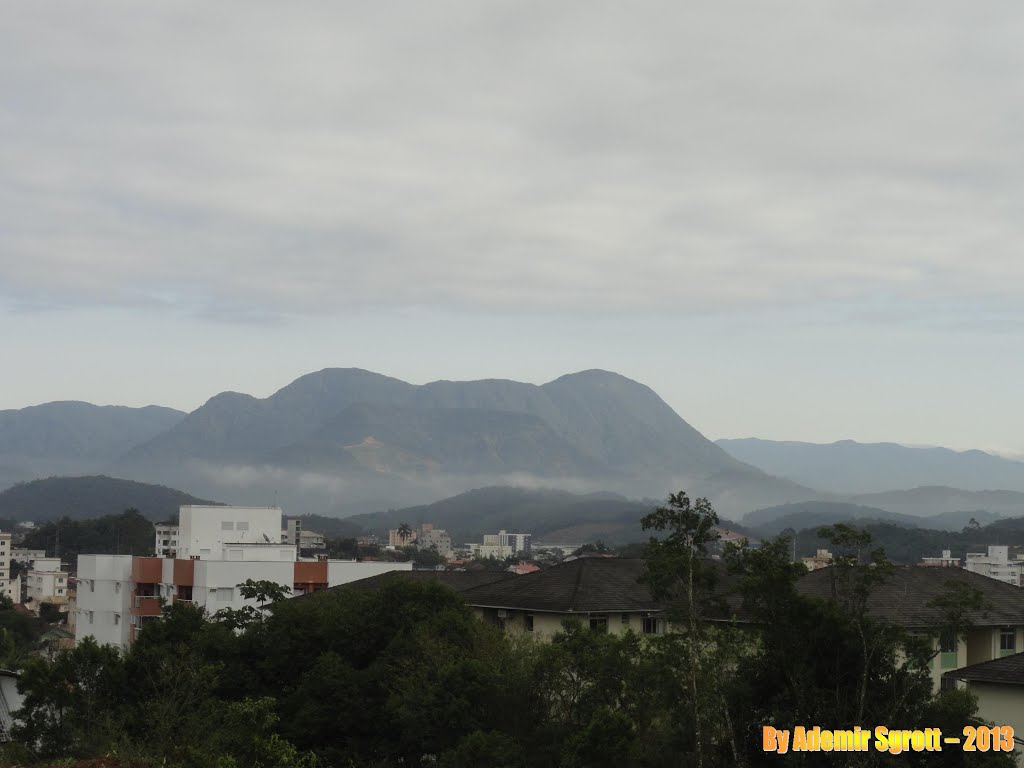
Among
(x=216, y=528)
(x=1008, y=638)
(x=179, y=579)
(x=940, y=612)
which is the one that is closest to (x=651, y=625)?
(x=940, y=612)

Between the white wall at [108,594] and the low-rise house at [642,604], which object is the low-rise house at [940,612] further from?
the white wall at [108,594]

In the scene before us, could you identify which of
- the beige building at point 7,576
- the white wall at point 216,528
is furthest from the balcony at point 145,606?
the beige building at point 7,576

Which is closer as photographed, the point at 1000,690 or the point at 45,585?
the point at 1000,690

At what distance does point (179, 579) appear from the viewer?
5712cm

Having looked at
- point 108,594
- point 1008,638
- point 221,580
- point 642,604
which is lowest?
point 108,594

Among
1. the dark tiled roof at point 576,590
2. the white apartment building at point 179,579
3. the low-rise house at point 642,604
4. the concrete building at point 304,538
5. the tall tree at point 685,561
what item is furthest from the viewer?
the concrete building at point 304,538

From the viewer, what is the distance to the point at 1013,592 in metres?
34.0

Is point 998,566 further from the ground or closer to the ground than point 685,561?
closer to the ground

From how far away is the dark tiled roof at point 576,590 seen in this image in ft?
104

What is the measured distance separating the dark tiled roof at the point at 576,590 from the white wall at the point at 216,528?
3693 cm

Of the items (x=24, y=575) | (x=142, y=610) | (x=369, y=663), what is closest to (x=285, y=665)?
(x=369, y=663)

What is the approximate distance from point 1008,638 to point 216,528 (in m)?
48.9

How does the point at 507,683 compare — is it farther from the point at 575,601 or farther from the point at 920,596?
the point at 920,596

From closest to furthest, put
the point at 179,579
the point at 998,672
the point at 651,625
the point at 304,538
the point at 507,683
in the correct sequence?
the point at 507,683, the point at 998,672, the point at 651,625, the point at 179,579, the point at 304,538
